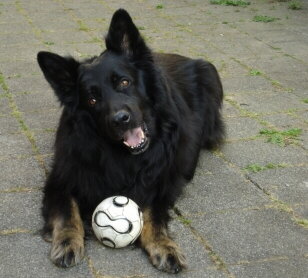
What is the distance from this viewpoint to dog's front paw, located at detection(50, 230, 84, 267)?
362cm

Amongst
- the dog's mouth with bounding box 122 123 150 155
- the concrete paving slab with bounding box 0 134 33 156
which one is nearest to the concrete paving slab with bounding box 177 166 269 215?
the dog's mouth with bounding box 122 123 150 155

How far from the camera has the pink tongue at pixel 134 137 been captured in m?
4.06

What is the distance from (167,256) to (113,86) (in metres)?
1.30

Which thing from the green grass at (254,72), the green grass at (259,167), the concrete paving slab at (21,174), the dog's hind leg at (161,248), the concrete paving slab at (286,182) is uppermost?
the dog's hind leg at (161,248)

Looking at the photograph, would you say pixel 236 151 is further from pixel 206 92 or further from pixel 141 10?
pixel 141 10

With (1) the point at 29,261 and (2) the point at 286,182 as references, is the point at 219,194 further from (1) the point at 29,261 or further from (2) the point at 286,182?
(1) the point at 29,261

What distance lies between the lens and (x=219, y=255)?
379 cm

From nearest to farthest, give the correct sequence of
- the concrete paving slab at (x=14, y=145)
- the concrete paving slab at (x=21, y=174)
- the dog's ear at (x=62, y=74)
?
the dog's ear at (x=62, y=74) < the concrete paving slab at (x=21, y=174) < the concrete paving slab at (x=14, y=145)

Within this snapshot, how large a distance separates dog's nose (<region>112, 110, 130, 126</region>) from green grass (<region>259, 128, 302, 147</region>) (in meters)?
2.31

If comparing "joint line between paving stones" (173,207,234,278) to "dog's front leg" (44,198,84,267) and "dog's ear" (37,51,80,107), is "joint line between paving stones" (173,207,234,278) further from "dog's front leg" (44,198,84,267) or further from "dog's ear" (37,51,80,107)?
"dog's ear" (37,51,80,107)

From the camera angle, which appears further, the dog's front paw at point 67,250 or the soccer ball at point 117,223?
the soccer ball at point 117,223

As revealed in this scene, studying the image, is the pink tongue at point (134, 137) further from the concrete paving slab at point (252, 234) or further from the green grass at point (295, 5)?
the green grass at point (295, 5)

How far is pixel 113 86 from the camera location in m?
4.07

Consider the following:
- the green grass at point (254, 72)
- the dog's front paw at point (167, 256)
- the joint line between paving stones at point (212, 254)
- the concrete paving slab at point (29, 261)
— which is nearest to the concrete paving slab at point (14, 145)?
the concrete paving slab at point (29, 261)
